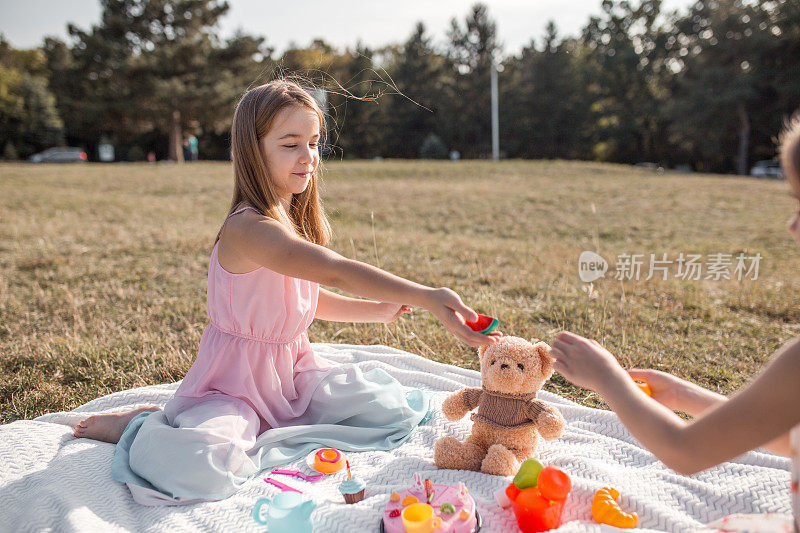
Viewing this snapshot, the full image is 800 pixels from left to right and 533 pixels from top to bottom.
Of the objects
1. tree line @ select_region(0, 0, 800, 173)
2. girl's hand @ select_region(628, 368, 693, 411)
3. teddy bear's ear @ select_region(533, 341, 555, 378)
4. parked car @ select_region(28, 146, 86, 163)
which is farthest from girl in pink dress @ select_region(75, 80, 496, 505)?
parked car @ select_region(28, 146, 86, 163)

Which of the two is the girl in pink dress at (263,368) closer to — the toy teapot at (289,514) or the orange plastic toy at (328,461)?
the orange plastic toy at (328,461)

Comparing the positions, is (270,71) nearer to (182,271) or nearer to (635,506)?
(635,506)

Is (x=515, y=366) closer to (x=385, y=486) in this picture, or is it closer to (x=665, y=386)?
(x=665, y=386)

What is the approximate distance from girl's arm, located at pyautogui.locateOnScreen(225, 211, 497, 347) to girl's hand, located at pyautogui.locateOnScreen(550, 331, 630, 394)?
353 millimetres

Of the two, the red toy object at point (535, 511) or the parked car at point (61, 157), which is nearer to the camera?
the red toy object at point (535, 511)

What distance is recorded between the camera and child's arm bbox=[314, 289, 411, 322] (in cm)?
264

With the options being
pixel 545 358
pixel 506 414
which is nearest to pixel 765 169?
pixel 545 358

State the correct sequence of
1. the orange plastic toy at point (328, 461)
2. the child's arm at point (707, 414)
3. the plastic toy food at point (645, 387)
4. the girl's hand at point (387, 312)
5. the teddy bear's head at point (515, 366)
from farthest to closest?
the girl's hand at point (387, 312)
the orange plastic toy at point (328, 461)
the teddy bear's head at point (515, 366)
the plastic toy food at point (645, 387)
the child's arm at point (707, 414)

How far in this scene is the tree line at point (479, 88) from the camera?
28.6 meters

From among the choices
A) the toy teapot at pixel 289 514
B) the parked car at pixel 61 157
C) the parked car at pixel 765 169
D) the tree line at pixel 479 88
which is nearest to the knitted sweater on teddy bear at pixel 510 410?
the toy teapot at pixel 289 514

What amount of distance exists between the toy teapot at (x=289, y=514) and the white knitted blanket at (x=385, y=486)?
120mm

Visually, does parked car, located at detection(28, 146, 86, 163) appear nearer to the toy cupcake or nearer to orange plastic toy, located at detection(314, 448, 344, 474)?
orange plastic toy, located at detection(314, 448, 344, 474)

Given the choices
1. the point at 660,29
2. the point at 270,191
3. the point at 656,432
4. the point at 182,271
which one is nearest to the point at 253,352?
the point at 270,191

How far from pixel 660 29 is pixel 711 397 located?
44.6 meters
